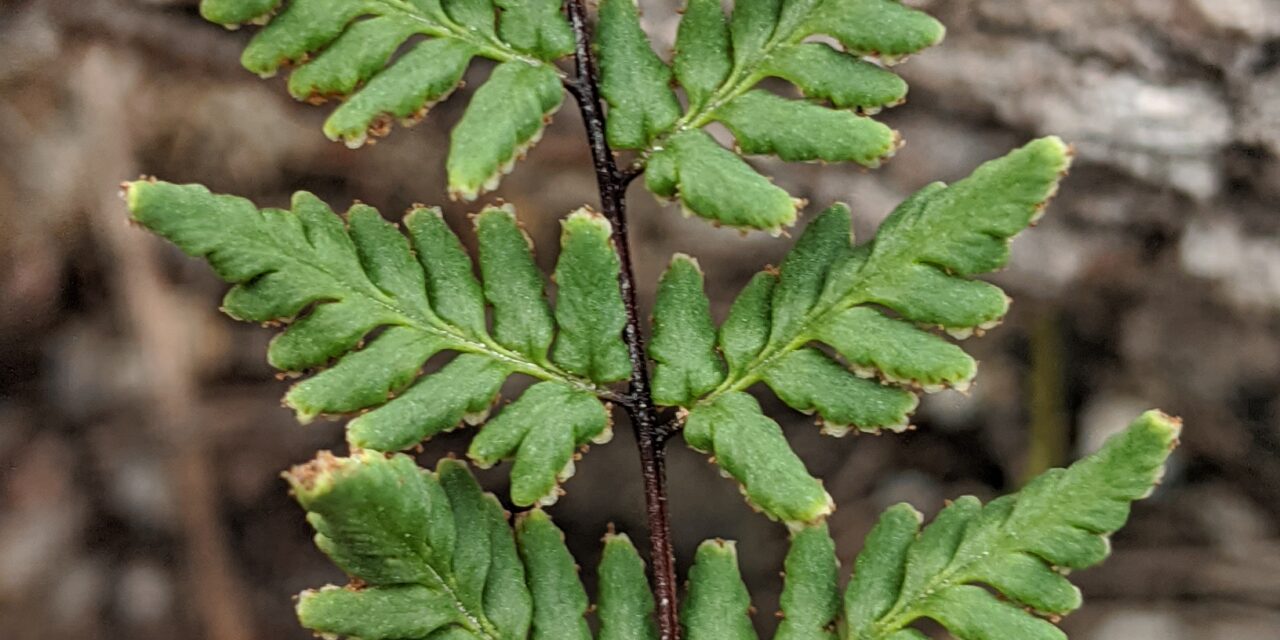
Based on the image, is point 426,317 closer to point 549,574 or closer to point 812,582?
point 549,574

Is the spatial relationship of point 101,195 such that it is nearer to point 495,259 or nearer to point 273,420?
point 273,420

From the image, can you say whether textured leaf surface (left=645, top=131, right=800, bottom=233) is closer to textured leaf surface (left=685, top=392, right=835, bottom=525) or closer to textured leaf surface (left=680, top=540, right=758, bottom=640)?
textured leaf surface (left=685, top=392, right=835, bottom=525)

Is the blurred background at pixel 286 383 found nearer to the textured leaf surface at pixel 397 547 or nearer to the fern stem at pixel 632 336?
the fern stem at pixel 632 336

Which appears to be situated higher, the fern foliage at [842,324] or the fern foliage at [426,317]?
the fern foliage at [842,324]

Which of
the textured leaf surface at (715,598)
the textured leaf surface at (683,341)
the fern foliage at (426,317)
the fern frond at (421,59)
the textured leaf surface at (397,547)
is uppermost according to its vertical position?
the fern frond at (421,59)

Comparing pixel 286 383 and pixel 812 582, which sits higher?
pixel 286 383

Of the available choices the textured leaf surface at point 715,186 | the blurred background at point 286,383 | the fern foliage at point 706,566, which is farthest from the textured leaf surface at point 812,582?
the blurred background at point 286,383

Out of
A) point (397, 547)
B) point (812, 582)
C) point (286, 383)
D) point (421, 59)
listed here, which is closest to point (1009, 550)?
point (812, 582)
